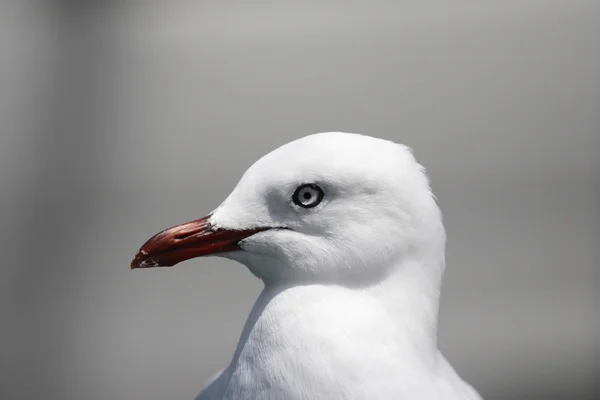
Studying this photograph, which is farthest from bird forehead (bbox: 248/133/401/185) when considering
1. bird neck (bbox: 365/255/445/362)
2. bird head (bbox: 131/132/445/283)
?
bird neck (bbox: 365/255/445/362)

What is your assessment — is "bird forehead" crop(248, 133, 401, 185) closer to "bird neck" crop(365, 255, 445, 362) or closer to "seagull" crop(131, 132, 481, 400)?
"seagull" crop(131, 132, 481, 400)

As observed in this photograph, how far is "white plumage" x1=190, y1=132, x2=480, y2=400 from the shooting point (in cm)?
76

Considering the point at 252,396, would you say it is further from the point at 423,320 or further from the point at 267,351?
the point at 423,320

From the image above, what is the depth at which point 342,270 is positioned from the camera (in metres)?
0.79

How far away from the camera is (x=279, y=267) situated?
0.81 m

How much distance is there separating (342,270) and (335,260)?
15mm

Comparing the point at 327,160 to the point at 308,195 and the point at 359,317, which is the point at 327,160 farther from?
the point at 359,317

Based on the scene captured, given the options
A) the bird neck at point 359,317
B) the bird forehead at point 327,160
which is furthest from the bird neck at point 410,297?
the bird forehead at point 327,160

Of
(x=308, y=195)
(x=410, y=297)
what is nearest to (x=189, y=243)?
(x=308, y=195)

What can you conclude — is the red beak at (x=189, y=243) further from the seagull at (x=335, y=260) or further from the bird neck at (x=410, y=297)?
the bird neck at (x=410, y=297)

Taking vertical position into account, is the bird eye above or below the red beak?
above

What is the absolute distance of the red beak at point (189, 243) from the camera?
2.62ft

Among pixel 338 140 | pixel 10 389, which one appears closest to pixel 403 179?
pixel 338 140

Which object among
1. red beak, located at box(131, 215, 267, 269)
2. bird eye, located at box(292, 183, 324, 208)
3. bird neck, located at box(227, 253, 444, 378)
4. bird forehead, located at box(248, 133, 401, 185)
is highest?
bird forehead, located at box(248, 133, 401, 185)
